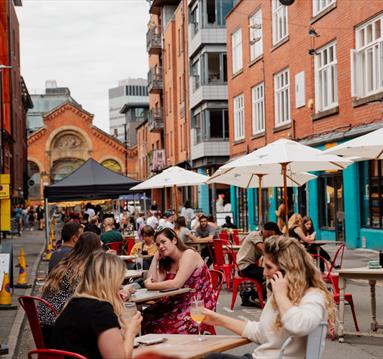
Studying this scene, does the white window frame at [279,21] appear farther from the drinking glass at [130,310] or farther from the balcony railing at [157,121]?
the balcony railing at [157,121]

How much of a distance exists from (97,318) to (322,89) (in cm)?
2262

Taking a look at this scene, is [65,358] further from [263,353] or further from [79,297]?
[263,353]

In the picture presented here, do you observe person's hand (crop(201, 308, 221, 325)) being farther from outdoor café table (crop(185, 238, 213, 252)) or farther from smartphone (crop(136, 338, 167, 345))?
outdoor café table (crop(185, 238, 213, 252))

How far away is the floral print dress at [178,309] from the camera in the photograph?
7.60m

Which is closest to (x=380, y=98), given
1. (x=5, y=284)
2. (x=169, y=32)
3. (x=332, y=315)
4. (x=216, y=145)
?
(x=5, y=284)

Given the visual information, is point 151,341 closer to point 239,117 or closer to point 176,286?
point 176,286

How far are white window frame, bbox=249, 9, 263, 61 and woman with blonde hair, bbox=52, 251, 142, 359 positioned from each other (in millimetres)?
29653

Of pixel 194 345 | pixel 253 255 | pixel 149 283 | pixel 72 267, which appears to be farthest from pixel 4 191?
pixel 194 345

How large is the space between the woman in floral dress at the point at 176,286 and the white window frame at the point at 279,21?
911 inches

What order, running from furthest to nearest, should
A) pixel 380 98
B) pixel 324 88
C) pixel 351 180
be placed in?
pixel 324 88, pixel 351 180, pixel 380 98

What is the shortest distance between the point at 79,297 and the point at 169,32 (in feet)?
179

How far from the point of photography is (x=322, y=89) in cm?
2642

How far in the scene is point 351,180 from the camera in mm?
24094

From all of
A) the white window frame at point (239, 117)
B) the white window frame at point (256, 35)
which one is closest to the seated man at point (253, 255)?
the white window frame at point (256, 35)
